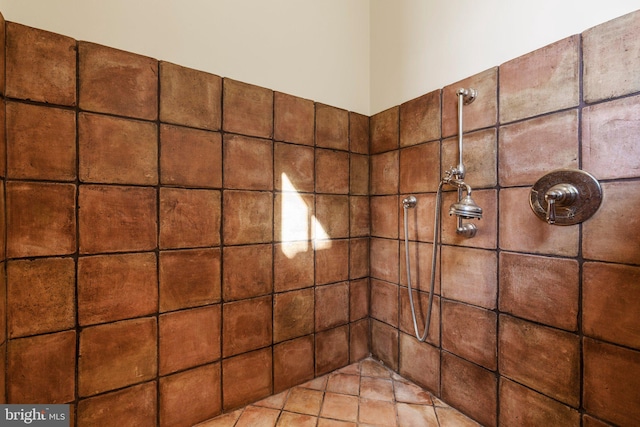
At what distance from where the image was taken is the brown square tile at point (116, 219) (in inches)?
34.5

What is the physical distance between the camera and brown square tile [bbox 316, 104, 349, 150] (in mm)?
1334

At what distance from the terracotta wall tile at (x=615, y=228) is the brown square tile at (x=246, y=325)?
3.59ft

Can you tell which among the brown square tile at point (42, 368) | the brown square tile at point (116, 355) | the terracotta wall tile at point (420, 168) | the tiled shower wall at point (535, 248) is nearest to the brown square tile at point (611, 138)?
the tiled shower wall at point (535, 248)

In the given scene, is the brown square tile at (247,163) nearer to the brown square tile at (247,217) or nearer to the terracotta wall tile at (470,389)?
the brown square tile at (247,217)

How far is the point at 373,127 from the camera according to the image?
4.88 ft

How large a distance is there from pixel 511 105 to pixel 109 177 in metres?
1.34

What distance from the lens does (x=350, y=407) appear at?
115cm

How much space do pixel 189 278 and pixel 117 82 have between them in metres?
0.69

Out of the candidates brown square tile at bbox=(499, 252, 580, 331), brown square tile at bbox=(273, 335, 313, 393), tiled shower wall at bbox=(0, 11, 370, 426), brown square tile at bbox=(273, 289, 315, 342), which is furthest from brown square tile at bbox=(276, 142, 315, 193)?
brown square tile at bbox=(499, 252, 580, 331)

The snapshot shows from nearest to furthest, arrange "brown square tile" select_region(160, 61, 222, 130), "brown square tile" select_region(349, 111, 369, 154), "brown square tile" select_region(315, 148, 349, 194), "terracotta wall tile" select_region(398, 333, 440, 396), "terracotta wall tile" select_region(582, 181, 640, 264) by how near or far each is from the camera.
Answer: "terracotta wall tile" select_region(582, 181, 640, 264), "brown square tile" select_region(160, 61, 222, 130), "terracotta wall tile" select_region(398, 333, 440, 396), "brown square tile" select_region(315, 148, 349, 194), "brown square tile" select_region(349, 111, 369, 154)

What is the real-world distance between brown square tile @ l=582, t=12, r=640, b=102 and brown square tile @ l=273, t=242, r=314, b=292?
109 centimetres

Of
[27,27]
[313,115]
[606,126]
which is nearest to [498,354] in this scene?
[606,126]

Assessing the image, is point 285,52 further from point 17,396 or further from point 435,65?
point 17,396

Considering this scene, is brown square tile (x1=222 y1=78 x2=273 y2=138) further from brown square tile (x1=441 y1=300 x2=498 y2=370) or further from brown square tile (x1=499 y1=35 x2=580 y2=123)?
brown square tile (x1=441 y1=300 x2=498 y2=370)
